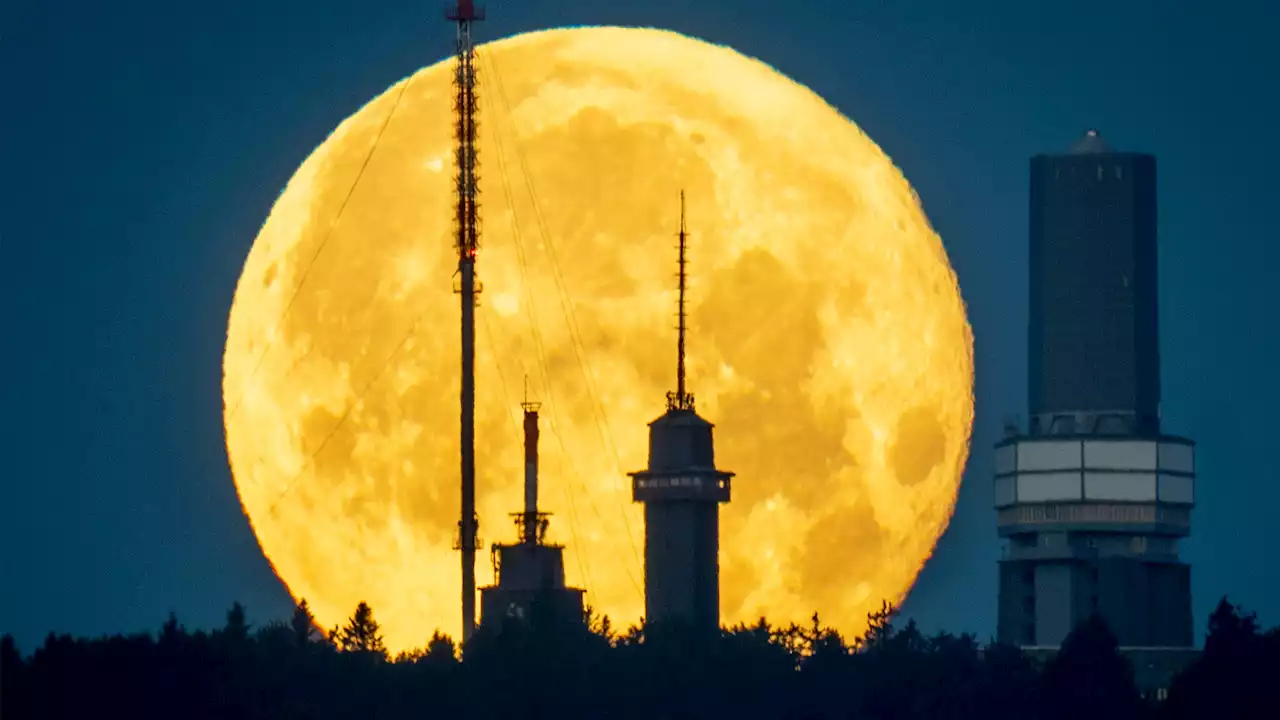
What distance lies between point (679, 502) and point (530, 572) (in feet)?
39.1

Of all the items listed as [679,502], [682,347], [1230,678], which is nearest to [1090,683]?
[1230,678]

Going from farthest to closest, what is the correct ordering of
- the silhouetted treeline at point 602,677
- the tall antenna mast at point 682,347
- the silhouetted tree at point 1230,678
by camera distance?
the tall antenna mast at point 682,347
the silhouetted tree at point 1230,678
the silhouetted treeline at point 602,677

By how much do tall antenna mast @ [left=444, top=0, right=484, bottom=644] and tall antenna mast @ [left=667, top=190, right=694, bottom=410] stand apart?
16.8m

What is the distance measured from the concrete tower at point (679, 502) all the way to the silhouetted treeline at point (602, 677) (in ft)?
12.8

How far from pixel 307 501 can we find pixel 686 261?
21.1m

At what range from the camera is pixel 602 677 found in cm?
16388

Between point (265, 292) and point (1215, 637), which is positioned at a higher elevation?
point (265, 292)

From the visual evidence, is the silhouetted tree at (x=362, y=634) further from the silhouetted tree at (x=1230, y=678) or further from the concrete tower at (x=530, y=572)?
the silhouetted tree at (x=1230, y=678)

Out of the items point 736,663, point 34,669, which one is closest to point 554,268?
point 736,663

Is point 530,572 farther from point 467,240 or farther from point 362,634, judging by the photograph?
point 467,240

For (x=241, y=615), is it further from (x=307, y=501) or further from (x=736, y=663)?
(x=736, y=663)

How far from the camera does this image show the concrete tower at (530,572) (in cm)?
17275

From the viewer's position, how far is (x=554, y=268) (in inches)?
6816

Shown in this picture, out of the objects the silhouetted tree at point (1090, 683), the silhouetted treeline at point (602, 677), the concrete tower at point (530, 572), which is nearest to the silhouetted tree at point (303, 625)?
the silhouetted treeline at point (602, 677)
